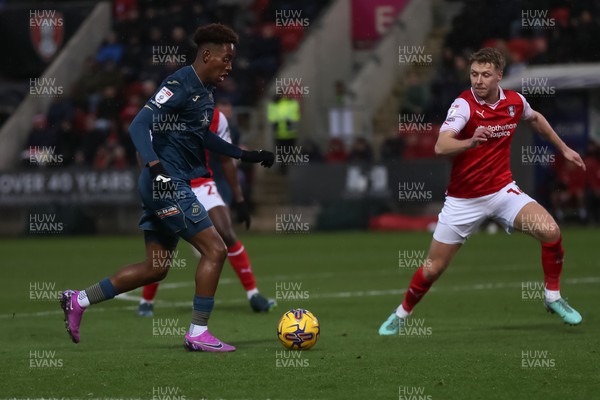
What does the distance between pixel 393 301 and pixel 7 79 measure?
951 inches

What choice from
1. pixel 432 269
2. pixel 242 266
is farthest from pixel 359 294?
pixel 432 269

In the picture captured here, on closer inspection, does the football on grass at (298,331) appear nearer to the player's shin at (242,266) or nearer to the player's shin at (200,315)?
the player's shin at (200,315)

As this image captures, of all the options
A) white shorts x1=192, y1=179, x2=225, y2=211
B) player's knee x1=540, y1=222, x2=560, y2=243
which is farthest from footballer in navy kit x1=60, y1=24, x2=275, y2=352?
player's knee x1=540, y1=222, x2=560, y2=243

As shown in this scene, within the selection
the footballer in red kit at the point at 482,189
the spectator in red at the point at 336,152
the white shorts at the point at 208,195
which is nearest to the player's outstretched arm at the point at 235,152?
the footballer in red kit at the point at 482,189

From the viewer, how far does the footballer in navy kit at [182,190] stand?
9180mm

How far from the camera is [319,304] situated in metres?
13.2

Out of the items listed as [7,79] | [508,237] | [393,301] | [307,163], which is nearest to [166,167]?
[393,301]

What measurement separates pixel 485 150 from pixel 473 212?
1.81 feet

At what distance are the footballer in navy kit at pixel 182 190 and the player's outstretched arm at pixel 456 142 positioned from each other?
1.85 meters

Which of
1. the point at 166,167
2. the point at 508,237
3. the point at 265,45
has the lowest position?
the point at 508,237

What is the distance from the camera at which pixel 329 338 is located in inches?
402

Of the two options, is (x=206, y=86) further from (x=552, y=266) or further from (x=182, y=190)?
(x=552, y=266)

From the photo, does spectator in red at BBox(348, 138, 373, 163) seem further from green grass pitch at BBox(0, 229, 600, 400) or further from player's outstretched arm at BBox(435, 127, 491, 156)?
player's outstretched arm at BBox(435, 127, 491, 156)

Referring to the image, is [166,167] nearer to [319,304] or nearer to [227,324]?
[227,324]
